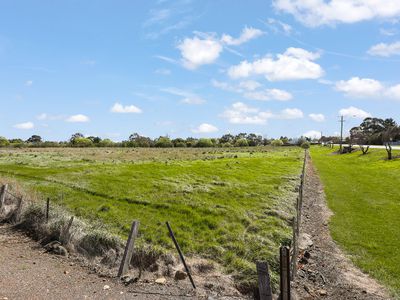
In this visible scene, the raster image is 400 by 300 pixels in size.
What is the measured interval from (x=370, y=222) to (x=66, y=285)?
1690cm

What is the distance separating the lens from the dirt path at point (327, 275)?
465 inches

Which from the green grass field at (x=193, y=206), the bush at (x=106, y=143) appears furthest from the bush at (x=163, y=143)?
the green grass field at (x=193, y=206)

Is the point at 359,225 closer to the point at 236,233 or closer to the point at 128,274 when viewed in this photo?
the point at 236,233

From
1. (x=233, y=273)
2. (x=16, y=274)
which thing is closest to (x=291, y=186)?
(x=233, y=273)

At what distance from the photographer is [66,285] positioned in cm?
1111

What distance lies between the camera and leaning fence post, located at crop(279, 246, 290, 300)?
8.17m

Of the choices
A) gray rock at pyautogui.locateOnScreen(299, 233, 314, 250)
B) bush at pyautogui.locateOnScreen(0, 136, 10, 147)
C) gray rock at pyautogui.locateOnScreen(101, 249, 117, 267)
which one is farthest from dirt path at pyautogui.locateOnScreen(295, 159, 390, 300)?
bush at pyautogui.locateOnScreen(0, 136, 10, 147)

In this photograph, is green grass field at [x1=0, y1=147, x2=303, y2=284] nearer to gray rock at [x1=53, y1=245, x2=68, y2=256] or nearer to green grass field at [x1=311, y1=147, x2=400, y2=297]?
green grass field at [x1=311, y1=147, x2=400, y2=297]

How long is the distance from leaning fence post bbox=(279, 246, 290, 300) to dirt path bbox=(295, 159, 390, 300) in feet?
10.8

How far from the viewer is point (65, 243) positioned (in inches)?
563

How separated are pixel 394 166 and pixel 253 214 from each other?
32533 millimetres

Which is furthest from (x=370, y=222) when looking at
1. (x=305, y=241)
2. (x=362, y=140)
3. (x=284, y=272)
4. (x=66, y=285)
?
(x=362, y=140)

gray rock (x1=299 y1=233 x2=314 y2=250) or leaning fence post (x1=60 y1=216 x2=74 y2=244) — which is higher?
leaning fence post (x1=60 y1=216 x2=74 y2=244)

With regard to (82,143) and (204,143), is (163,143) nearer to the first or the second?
(204,143)
